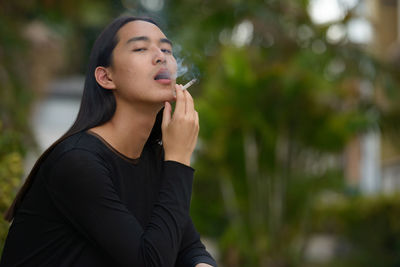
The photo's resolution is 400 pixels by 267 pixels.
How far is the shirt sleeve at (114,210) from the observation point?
144 centimetres

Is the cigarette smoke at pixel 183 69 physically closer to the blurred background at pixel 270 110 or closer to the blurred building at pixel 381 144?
the blurred background at pixel 270 110

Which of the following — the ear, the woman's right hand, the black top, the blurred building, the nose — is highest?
the blurred building

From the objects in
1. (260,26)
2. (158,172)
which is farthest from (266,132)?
(158,172)

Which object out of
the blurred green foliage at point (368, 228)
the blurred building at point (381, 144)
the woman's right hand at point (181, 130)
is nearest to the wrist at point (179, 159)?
the woman's right hand at point (181, 130)

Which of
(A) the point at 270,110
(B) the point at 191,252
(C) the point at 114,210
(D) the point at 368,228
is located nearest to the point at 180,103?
(C) the point at 114,210

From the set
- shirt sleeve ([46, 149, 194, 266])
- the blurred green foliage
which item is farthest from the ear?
the blurred green foliage

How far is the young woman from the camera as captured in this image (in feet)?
4.85

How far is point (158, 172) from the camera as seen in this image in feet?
5.85

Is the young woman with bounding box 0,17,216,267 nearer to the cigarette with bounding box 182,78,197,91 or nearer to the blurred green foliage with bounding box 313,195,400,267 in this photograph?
the cigarette with bounding box 182,78,197,91

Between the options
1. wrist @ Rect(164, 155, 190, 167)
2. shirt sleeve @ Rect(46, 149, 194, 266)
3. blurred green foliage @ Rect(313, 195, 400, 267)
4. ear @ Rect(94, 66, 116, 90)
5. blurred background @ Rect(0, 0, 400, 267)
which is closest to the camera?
shirt sleeve @ Rect(46, 149, 194, 266)

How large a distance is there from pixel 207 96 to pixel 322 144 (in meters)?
1.88

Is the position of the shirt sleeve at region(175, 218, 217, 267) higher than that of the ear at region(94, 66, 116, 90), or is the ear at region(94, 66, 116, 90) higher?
the ear at region(94, 66, 116, 90)

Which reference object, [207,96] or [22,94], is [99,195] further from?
[207,96]

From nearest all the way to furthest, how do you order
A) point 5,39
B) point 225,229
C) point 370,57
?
point 5,39 < point 370,57 < point 225,229
